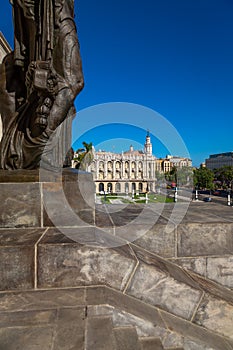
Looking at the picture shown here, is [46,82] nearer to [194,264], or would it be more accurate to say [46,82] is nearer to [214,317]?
[194,264]

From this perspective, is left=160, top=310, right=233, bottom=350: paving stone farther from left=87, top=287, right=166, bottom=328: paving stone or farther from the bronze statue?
the bronze statue

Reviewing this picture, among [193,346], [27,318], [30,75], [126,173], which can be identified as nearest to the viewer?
[27,318]

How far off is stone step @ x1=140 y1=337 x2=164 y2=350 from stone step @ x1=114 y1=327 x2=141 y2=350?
10cm

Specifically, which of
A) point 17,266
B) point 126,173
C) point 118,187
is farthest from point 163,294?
point 126,173

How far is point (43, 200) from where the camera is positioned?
216 cm

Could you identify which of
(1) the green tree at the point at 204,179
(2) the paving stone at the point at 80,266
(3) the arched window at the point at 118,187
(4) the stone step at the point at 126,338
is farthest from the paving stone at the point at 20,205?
(3) the arched window at the point at 118,187

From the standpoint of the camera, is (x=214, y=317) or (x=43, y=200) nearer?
(x=214, y=317)

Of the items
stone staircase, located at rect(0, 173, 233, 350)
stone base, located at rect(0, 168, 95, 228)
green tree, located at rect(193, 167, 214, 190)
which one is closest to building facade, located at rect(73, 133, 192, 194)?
green tree, located at rect(193, 167, 214, 190)

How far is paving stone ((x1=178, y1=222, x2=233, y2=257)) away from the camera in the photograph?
87.4 inches

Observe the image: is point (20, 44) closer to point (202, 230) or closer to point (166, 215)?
point (166, 215)

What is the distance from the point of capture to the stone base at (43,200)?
6.92 feet

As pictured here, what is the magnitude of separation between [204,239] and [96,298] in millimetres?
A: 1342

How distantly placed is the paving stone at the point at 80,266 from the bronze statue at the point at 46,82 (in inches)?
47.5

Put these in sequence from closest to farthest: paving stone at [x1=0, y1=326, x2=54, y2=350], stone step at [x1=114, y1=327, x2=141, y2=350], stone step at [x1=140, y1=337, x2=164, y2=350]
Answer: paving stone at [x1=0, y1=326, x2=54, y2=350]
stone step at [x1=114, y1=327, x2=141, y2=350]
stone step at [x1=140, y1=337, x2=164, y2=350]
